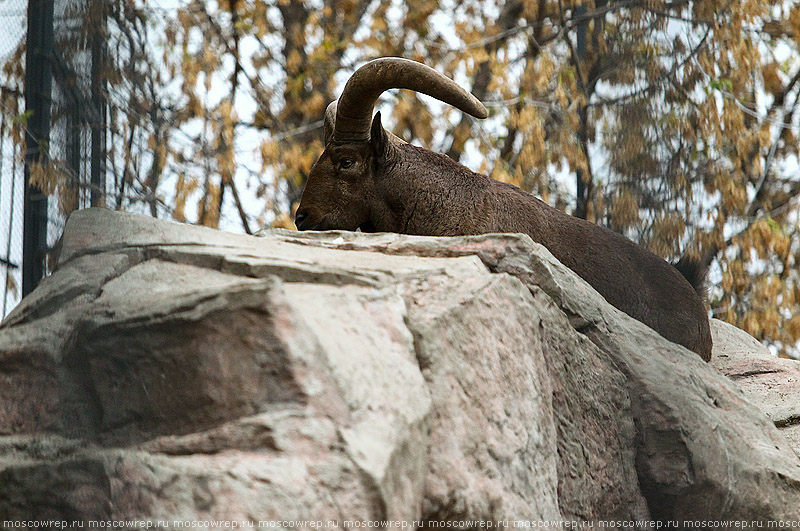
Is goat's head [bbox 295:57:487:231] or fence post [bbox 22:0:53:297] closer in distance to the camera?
fence post [bbox 22:0:53:297]

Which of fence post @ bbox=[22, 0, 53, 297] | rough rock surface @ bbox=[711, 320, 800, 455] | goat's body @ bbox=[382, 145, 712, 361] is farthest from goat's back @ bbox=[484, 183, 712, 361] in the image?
fence post @ bbox=[22, 0, 53, 297]

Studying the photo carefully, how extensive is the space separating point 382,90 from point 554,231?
1363 millimetres

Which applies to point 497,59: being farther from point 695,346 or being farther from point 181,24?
point 695,346

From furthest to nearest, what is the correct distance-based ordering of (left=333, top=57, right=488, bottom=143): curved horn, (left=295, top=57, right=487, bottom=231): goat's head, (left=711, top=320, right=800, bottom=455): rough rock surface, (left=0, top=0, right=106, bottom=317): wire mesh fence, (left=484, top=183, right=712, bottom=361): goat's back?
(left=295, top=57, right=487, bottom=231): goat's head
(left=484, top=183, right=712, bottom=361): goat's back
(left=333, top=57, right=488, bottom=143): curved horn
(left=711, top=320, right=800, bottom=455): rough rock surface
(left=0, top=0, right=106, bottom=317): wire mesh fence

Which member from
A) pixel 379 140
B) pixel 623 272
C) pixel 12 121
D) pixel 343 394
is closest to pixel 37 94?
pixel 12 121

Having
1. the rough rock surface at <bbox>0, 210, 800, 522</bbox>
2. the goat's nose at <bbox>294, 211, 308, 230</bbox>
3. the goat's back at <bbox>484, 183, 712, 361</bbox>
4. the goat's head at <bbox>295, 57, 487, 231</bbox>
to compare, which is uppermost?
the goat's head at <bbox>295, 57, 487, 231</bbox>

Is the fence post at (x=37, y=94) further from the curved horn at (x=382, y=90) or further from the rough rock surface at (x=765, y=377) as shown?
the rough rock surface at (x=765, y=377)

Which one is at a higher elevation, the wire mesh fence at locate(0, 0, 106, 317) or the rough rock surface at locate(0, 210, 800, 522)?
the wire mesh fence at locate(0, 0, 106, 317)

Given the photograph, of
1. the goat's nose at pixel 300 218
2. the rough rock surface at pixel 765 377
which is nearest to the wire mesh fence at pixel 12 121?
the goat's nose at pixel 300 218

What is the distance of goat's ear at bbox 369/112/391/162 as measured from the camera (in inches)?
239

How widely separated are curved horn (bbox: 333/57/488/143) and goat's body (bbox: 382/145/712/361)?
0.36 metres

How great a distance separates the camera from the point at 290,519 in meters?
2.41

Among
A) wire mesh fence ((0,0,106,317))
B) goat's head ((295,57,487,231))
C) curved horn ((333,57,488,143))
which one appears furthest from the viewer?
goat's head ((295,57,487,231))

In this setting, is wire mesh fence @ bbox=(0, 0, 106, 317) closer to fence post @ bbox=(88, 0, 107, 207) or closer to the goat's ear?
fence post @ bbox=(88, 0, 107, 207)
